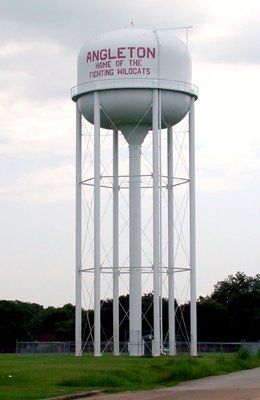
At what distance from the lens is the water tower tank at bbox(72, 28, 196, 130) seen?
5409 cm

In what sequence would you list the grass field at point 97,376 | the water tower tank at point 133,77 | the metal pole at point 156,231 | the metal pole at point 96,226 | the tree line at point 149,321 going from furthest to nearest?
the tree line at point 149,321
the water tower tank at point 133,77
the metal pole at point 96,226
the metal pole at point 156,231
the grass field at point 97,376

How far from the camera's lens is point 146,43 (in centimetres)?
5481

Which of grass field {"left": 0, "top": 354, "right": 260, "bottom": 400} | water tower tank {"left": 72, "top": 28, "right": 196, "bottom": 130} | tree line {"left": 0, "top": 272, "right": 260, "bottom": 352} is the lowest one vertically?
grass field {"left": 0, "top": 354, "right": 260, "bottom": 400}

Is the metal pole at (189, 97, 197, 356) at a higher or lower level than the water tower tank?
lower

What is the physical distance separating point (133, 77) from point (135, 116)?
2.00 metres

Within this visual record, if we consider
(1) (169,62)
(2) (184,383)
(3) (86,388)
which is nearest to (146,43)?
(1) (169,62)

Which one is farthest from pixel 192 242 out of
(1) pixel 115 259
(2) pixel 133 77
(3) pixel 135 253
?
(2) pixel 133 77

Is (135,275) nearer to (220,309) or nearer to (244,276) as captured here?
(220,309)

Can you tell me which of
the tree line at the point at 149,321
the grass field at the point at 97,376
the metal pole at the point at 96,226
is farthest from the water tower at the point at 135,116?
the tree line at the point at 149,321

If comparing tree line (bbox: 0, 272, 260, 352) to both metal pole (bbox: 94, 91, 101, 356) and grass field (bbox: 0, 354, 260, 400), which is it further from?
grass field (bbox: 0, 354, 260, 400)

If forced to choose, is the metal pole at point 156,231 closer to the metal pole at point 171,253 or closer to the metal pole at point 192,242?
the metal pole at point 171,253

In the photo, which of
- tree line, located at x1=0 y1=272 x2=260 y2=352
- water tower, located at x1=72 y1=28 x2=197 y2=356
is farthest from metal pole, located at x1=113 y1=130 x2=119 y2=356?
tree line, located at x1=0 y1=272 x2=260 y2=352

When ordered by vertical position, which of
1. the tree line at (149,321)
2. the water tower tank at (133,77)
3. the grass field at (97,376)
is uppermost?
the water tower tank at (133,77)

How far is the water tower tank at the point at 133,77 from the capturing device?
54.1 metres
